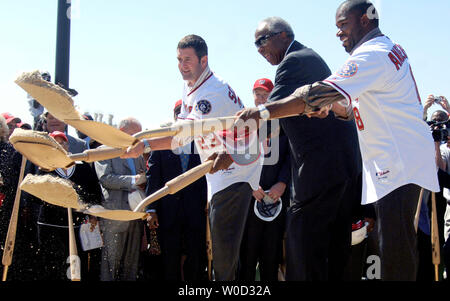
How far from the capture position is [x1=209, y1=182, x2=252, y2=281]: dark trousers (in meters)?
4.23

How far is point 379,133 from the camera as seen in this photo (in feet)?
10.6

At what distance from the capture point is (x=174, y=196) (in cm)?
582

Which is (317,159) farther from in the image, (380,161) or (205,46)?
(205,46)

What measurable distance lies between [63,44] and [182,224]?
281 cm

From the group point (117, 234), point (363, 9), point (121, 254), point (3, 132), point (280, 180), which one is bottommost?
point (121, 254)

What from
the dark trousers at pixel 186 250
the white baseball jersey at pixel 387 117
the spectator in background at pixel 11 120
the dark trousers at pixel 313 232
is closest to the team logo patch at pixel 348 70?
the white baseball jersey at pixel 387 117

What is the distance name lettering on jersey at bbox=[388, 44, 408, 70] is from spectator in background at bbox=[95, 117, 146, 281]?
3.61 m

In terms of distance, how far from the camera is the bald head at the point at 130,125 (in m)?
6.35

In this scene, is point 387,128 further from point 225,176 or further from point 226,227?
point 226,227

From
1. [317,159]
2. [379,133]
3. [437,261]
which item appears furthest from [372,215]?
[379,133]

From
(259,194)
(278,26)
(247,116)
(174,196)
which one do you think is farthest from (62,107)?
(174,196)

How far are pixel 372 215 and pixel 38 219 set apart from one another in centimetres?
335

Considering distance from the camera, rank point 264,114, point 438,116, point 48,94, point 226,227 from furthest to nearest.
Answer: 1. point 438,116
2. point 226,227
3. point 48,94
4. point 264,114

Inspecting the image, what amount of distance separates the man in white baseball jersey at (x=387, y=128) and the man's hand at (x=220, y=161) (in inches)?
34.9
